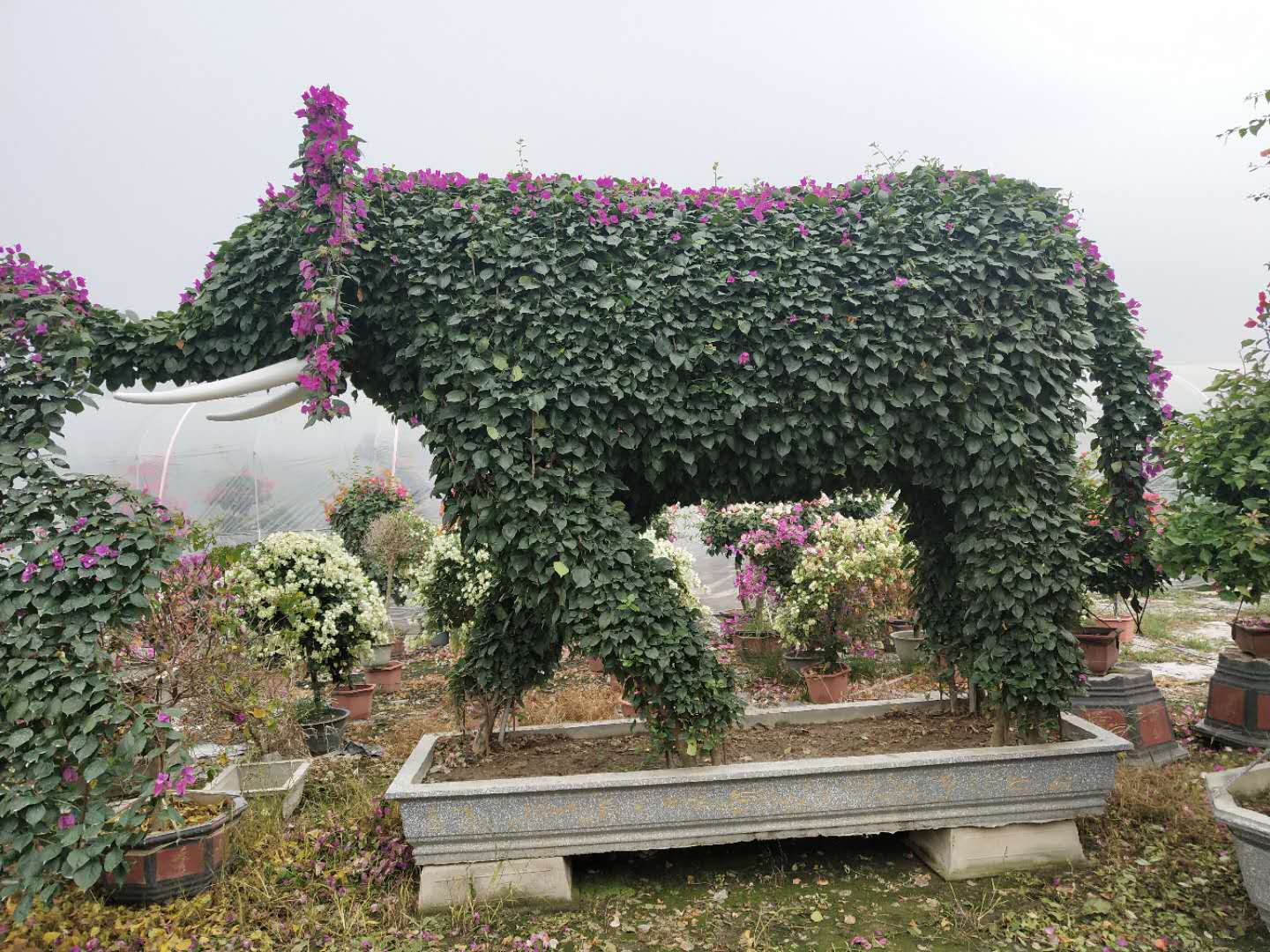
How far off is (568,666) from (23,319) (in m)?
5.99

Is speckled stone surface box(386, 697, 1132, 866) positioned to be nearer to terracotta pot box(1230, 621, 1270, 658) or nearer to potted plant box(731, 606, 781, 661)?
terracotta pot box(1230, 621, 1270, 658)

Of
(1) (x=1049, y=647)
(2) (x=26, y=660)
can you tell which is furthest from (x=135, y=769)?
(1) (x=1049, y=647)

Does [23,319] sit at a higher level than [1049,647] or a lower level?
higher

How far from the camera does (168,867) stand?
3314 millimetres

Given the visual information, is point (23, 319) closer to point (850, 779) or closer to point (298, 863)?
point (298, 863)

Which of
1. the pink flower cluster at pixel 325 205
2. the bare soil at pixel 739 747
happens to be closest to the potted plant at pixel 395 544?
the bare soil at pixel 739 747

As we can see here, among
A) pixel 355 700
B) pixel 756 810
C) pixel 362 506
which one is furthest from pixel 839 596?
pixel 362 506

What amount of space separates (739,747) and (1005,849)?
126 cm

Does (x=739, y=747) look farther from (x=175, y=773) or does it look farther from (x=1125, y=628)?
(x=1125, y=628)

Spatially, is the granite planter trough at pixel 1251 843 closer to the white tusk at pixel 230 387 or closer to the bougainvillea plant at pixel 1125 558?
the bougainvillea plant at pixel 1125 558

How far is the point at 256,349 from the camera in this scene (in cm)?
350

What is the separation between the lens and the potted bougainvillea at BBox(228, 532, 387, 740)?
17.5ft

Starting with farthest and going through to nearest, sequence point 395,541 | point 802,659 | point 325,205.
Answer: point 395,541 → point 802,659 → point 325,205

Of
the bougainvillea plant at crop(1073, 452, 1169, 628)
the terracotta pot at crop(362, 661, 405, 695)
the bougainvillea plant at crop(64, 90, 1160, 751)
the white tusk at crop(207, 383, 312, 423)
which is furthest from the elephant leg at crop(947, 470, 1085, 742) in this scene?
the terracotta pot at crop(362, 661, 405, 695)
